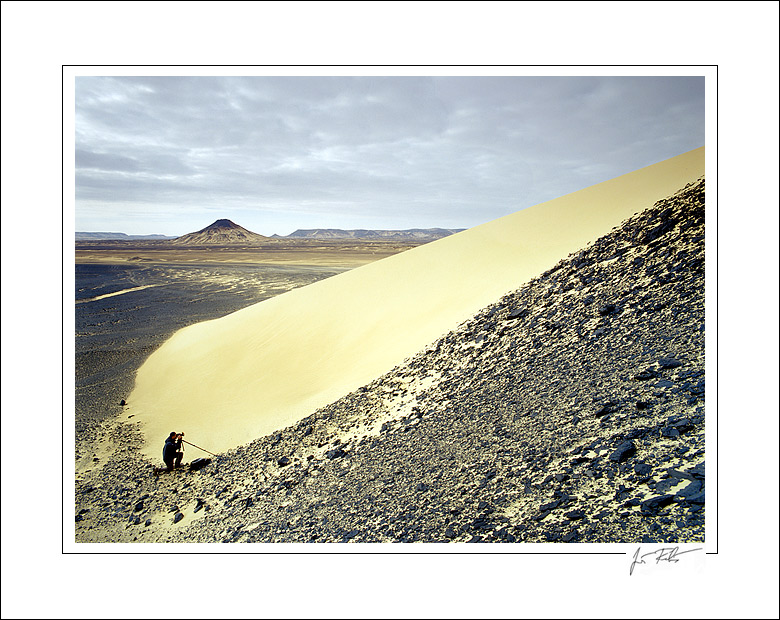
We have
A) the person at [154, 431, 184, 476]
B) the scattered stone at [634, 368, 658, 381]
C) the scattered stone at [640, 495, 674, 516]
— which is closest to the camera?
the scattered stone at [640, 495, 674, 516]

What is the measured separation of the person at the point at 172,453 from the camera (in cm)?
366

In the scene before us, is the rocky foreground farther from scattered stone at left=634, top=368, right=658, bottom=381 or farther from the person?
the person

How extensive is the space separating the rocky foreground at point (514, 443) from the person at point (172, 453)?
0.14 meters

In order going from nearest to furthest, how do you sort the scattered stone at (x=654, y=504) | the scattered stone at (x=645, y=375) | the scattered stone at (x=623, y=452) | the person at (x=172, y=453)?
1. the scattered stone at (x=654, y=504)
2. the scattered stone at (x=623, y=452)
3. the scattered stone at (x=645, y=375)
4. the person at (x=172, y=453)

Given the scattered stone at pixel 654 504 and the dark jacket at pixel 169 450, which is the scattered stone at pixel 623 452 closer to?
A: the scattered stone at pixel 654 504

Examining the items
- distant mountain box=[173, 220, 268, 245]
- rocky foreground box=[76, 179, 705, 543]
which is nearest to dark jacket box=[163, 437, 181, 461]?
rocky foreground box=[76, 179, 705, 543]

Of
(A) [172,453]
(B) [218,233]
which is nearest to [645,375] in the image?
(A) [172,453]

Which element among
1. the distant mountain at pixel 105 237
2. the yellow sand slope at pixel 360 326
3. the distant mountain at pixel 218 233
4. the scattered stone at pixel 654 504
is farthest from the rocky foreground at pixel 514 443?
the distant mountain at pixel 218 233

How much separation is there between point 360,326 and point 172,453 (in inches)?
108

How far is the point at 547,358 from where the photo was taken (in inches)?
122

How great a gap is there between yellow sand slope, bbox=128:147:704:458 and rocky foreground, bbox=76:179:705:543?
355 mm

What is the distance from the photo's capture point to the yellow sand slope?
13.8 feet

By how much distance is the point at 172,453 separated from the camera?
3.68 m
